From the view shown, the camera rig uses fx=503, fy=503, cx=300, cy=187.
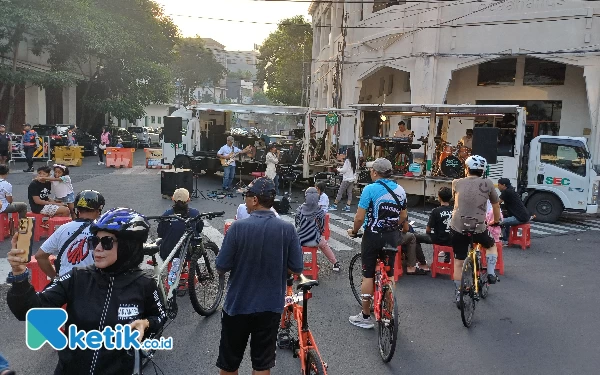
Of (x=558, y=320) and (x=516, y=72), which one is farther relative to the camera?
(x=516, y=72)

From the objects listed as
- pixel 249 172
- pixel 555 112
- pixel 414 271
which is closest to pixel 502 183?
pixel 414 271

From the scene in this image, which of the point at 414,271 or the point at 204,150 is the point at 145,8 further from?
the point at 414,271

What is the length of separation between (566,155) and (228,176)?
1021 centimetres

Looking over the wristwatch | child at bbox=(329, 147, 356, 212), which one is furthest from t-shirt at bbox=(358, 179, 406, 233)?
child at bbox=(329, 147, 356, 212)

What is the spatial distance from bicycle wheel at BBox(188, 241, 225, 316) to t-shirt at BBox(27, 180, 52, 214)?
16.0 ft

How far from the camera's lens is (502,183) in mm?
9922

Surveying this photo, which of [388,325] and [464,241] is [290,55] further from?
[388,325]

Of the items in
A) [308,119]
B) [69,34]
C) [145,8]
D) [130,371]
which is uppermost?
[145,8]

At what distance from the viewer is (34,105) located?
101 feet

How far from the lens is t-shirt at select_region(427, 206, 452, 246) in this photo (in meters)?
7.77

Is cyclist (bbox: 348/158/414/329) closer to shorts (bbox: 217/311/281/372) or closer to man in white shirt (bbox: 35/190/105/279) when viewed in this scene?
shorts (bbox: 217/311/281/372)

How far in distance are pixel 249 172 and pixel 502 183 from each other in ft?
33.2

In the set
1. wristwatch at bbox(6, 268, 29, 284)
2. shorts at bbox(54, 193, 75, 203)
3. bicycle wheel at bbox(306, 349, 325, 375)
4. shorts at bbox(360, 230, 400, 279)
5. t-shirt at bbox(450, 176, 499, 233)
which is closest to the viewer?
wristwatch at bbox(6, 268, 29, 284)

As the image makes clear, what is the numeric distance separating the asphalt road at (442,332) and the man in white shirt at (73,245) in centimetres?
117
